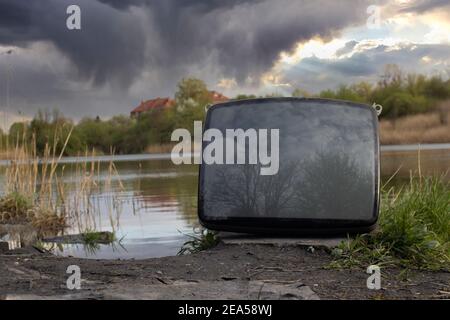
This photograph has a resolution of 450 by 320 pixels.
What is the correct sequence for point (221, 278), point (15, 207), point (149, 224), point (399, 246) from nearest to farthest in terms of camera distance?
point (221, 278)
point (399, 246)
point (149, 224)
point (15, 207)

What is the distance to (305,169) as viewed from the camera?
459 centimetres

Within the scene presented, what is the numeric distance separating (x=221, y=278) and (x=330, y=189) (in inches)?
48.6

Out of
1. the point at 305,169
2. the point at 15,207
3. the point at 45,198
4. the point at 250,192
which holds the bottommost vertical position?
the point at 15,207

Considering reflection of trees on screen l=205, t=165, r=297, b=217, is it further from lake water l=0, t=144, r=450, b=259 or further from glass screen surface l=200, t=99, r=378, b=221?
lake water l=0, t=144, r=450, b=259

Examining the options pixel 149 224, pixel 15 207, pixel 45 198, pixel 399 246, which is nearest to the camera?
pixel 399 246

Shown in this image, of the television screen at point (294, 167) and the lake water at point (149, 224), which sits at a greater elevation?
the television screen at point (294, 167)

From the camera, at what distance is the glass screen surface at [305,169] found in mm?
4570

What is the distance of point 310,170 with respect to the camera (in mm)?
4582

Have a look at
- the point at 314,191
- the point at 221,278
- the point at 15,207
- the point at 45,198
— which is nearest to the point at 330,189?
the point at 314,191

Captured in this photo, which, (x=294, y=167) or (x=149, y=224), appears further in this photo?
(x=149, y=224)

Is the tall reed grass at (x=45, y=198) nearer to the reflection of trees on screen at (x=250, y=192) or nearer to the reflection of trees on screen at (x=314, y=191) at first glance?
the reflection of trees on screen at (x=250, y=192)

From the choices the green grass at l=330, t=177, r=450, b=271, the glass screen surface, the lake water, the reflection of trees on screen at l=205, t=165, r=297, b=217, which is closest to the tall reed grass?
the lake water

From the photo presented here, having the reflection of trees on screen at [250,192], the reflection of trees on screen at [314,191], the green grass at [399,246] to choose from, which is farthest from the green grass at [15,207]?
the green grass at [399,246]

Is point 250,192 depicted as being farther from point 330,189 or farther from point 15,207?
point 15,207
